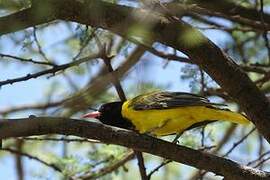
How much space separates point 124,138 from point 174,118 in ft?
3.05

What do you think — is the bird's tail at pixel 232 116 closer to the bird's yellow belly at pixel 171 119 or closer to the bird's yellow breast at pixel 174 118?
the bird's yellow breast at pixel 174 118

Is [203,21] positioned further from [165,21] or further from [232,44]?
[165,21]

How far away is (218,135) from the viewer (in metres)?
5.79

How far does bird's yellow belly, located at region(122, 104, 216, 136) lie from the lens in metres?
3.78

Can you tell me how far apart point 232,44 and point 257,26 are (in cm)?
86

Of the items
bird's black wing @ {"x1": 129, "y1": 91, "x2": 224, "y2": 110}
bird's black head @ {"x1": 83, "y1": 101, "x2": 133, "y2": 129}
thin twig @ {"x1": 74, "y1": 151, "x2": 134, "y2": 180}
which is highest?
bird's black wing @ {"x1": 129, "y1": 91, "x2": 224, "y2": 110}

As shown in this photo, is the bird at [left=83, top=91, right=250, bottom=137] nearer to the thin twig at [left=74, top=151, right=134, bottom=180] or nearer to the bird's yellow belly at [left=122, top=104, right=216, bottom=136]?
the bird's yellow belly at [left=122, top=104, right=216, bottom=136]

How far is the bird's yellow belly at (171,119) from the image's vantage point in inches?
149

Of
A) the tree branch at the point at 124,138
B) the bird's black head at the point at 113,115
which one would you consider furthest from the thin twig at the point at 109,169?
the tree branch at the point at 124,138

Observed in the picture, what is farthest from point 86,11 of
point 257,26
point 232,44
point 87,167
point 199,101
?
point 232,44

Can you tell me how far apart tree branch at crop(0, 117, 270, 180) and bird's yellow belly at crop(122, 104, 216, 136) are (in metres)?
0.70

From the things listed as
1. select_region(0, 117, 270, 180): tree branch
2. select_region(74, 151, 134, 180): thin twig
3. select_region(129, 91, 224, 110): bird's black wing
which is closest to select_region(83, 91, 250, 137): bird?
select_region(129, 91, 224, 110): bird's black wing

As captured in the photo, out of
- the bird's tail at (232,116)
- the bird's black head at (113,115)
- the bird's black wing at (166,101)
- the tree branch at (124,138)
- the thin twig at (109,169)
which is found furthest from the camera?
the thin twig at (109,169)

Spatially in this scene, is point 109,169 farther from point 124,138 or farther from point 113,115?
point 124,138
